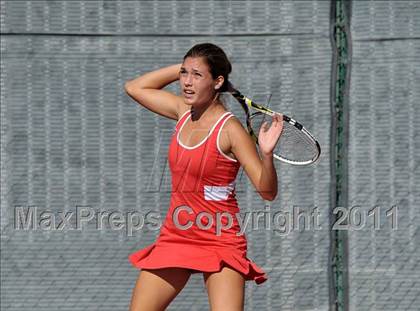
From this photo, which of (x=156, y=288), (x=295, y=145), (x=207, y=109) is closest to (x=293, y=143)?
(x=295, y=145)

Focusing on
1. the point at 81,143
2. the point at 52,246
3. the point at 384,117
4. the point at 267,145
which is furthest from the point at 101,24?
the point at 267,145

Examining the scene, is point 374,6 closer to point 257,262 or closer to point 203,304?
point 257,262

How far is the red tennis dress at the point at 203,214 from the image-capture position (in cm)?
387

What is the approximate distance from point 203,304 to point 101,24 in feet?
5.16

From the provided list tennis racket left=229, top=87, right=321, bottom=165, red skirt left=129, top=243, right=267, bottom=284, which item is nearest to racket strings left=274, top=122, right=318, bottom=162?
tennis racket left=229, top=87, right=321, bottom=165

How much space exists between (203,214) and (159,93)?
66cm

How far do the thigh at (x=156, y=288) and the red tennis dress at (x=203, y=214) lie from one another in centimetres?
5

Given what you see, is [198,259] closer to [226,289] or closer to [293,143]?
[226,289]

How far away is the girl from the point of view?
12.6 ft

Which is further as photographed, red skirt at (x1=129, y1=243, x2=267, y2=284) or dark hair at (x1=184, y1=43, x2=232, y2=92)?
dark hair at (x1=184, y1=43, x2=232, y2=92)

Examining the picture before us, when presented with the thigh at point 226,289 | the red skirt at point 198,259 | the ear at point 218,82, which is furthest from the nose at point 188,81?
the thigh at point 226,289

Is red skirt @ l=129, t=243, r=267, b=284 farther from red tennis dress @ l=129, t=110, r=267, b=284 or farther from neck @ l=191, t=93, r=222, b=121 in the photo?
neck @ l=191, t=93, r=222, b=121

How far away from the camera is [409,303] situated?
540 cm

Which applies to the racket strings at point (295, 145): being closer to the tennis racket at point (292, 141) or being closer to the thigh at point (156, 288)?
the tennis racket at point (292, 141)
